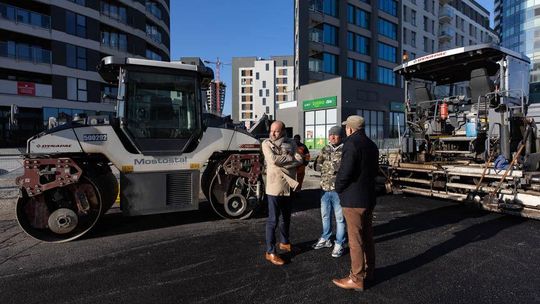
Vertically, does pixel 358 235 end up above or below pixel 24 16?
below

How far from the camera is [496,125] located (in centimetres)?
675

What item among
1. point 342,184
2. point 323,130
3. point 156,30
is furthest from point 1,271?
point 156,30

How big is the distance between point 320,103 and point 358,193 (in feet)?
96.8

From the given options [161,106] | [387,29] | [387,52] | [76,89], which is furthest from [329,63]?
[161,106]

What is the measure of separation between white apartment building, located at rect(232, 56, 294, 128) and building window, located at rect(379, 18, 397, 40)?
52535 millimetres

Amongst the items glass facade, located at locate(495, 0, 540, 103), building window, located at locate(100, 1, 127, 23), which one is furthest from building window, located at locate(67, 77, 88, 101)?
glass facade, located at locate(495, 0, 540, 103)

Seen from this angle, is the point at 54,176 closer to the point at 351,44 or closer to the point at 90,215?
the point at 90,215

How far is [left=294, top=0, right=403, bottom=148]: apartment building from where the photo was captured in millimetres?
32188

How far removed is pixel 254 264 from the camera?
4.34 metres

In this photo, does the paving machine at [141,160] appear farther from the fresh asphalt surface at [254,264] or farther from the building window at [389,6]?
the building window at [389,6]

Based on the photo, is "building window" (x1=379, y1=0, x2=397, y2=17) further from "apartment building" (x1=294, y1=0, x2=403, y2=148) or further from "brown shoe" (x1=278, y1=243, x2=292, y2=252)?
"brown shoe" (x1=278, y1=243, x2=292, y2=252)

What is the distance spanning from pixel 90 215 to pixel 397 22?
4691 centimetres

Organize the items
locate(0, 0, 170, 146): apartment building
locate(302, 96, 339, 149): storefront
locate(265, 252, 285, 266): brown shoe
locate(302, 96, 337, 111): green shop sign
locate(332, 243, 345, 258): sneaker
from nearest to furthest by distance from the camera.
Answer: locate(265, 252, 285, 266): brown shoe, locate(332, 243, 345, 258): sneaker, locate(0, 0, 170, 146): apartment building, locate(302, 96, 337, 111): green shop sign, locate(302, 96, 339, 149): storefront

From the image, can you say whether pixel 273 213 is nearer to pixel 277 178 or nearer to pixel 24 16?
pixel 277 178
